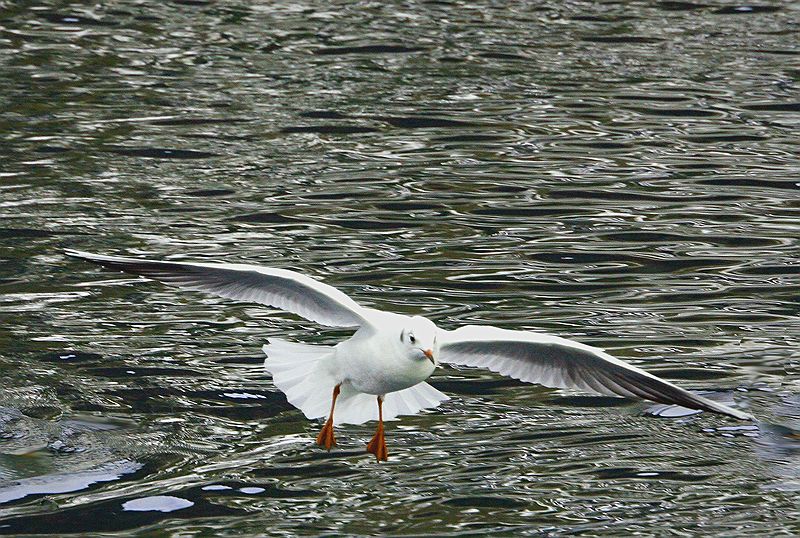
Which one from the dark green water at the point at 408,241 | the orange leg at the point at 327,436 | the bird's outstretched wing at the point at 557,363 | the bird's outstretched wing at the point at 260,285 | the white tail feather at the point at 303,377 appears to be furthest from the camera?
the white tail feather at the point at 303,377

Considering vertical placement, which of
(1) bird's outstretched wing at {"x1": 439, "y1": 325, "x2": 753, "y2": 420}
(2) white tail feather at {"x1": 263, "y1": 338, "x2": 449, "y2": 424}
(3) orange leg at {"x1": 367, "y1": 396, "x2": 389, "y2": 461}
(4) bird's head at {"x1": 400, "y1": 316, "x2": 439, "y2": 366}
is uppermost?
(4) bird's head at {"x1": 400, "y1": 316, "x2": 439, "y2": 366}

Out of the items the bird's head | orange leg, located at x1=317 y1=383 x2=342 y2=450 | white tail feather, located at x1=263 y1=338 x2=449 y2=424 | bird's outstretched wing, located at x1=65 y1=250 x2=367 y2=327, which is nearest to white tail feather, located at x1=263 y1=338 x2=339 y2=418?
white tail feather, located at x1=263 y1=338 x2=449 y2=424

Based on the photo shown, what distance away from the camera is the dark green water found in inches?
277

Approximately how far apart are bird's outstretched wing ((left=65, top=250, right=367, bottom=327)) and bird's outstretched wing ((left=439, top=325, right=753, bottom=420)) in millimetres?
543

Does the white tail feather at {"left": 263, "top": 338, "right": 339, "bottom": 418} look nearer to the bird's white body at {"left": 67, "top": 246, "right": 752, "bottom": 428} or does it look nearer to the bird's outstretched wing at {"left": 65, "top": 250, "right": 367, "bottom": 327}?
the bird's white body at {"left": 67, "top": 246, "right": 752, "bottom": 428}

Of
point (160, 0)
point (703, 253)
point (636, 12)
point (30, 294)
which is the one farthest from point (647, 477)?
point (160, 0)

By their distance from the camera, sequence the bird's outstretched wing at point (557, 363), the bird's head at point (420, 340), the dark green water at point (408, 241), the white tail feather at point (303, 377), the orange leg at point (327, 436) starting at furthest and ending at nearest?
the white tail feather at point (303, 377)
the orange leg at point (327, 436)
the dark green water at point (408, 241)
the bird's outstretched wing at point (557, 363)
the bird's head at point (420, 340)

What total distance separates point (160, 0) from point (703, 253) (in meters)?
9.77

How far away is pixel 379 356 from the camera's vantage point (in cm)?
683

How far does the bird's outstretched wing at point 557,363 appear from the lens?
668 cm

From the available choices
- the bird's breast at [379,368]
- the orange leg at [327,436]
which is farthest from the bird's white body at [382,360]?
the orange leg at [327,436]

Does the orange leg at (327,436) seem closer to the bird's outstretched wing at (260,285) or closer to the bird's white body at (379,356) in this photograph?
the bird's white body at (379,356)

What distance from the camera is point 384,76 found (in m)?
15.1

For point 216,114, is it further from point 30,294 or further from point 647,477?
point 647,477
